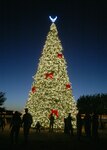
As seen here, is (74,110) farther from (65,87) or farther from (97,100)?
(97,100)

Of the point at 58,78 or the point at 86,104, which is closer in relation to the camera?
the point at 58,78

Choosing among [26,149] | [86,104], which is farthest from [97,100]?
[26,149]

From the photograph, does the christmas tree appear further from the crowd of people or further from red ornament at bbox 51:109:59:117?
the crowd of people

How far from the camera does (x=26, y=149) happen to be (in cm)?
1623

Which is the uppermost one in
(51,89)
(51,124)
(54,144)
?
(51,89)

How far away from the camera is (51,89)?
3675 centimetres

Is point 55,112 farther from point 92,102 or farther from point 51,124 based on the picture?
point 92,102

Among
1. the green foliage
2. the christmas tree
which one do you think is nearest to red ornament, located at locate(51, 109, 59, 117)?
the christmas tree

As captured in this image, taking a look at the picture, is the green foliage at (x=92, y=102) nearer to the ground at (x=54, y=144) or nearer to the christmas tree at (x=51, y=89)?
the christmas tree at (x=51, y=89)

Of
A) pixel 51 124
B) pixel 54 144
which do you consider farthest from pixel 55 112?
pixel 54 144

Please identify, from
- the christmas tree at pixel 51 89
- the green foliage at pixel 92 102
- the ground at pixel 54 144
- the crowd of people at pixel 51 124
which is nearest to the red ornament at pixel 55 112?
the christmas tree at pixel 51 89

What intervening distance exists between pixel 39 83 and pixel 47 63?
2209 mm

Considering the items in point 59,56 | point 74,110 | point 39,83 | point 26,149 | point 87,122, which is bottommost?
point 26,149

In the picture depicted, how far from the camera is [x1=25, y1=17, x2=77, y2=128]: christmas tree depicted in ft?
120
